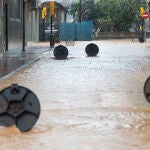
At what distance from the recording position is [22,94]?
798cm

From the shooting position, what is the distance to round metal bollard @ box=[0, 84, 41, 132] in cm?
797

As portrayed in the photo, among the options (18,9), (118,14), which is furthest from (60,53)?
(118,14)

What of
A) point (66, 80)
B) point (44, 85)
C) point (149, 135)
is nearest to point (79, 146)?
point (149, 135)

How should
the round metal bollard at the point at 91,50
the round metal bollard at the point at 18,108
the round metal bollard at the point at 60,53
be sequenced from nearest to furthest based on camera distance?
the round metal bollard at the point at 18,108
the round metal bollard at the point at 60,53
the round metal bollard at the point at 91,50

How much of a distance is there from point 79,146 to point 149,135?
113 centimetres

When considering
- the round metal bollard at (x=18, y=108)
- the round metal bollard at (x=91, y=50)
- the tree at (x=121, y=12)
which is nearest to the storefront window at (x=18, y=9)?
the round metal bollard at (x=91, y=50)

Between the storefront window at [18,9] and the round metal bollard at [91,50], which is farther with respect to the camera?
the storefront window at [18,9]

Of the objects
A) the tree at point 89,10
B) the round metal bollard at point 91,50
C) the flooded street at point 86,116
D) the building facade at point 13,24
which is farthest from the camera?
the tree at point 89,10

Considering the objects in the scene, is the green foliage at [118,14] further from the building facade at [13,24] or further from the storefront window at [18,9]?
the storefront window at [18,9]

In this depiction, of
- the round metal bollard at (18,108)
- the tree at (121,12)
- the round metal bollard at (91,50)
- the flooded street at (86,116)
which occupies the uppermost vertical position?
the tree at (121,12)

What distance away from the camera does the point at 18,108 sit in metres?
8.00

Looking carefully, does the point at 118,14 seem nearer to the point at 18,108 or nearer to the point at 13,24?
the point at 13,24

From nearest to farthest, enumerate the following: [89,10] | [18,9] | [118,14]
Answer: [18,9], [118,14], [89,10]

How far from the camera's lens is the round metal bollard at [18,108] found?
7969mm
